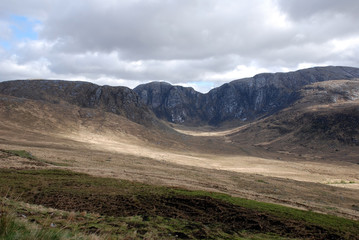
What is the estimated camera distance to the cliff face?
121062mm

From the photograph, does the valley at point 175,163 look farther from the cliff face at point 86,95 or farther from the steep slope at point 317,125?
the steep slope at point 317,125

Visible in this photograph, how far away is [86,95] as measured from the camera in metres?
133

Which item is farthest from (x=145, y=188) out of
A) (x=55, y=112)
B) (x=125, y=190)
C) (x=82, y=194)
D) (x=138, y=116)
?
(x=138, y=116)

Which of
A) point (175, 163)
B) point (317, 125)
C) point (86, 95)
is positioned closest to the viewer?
point (175, 163)

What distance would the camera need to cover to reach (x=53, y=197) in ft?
53.7

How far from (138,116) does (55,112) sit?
4739 cm

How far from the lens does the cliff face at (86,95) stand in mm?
121062

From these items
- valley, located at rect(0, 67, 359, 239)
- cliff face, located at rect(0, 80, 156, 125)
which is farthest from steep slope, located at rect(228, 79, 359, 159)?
cliff face, located at rect(0, 80, 156, 125)

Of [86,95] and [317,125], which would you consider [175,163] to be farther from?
[317,125]

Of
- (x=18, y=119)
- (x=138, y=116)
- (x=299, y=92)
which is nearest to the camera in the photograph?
(x=18, y=119)

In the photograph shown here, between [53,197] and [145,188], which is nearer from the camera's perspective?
[53,197]

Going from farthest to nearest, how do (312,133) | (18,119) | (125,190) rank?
(312,133), (18,119), (125,190)

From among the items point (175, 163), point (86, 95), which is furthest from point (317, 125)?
point (86, 95)

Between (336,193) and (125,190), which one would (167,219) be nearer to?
(125,190)
